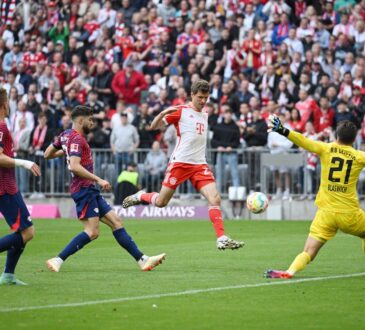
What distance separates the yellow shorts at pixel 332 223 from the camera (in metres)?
12.6

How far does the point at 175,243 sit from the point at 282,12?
12.0 meters

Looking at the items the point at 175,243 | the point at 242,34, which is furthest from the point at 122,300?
the point at 242,34

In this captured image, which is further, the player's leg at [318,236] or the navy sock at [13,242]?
the player's leg at [318,236]

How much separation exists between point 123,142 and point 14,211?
15703 millimetres

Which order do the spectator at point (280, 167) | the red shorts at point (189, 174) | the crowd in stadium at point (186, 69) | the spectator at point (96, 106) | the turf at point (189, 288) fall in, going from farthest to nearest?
the spectator at point (96, 106) < the crowd in stadium at point (186, 69) < the spectator at point (280, 167) < the red shorts at point (189, 174) < the turf at point (189, 288)

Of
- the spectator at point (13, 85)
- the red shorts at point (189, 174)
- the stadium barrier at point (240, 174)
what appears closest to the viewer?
the red shorts at point (189, 174)

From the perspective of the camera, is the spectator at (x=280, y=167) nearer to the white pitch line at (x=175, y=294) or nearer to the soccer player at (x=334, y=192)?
the white pitch line at (x=175, y=294)

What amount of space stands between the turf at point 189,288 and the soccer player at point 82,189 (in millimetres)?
324

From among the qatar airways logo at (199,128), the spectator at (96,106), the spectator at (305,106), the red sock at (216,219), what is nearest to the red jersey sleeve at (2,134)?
the red sock at (216,219)

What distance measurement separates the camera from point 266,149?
88.5 ft

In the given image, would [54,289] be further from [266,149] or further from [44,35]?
[44,35]

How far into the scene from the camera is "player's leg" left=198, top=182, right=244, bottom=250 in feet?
47.4

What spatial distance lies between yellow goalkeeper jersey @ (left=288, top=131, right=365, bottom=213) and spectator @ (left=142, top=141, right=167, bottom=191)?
1505cm

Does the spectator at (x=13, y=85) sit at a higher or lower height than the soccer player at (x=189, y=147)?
higher
